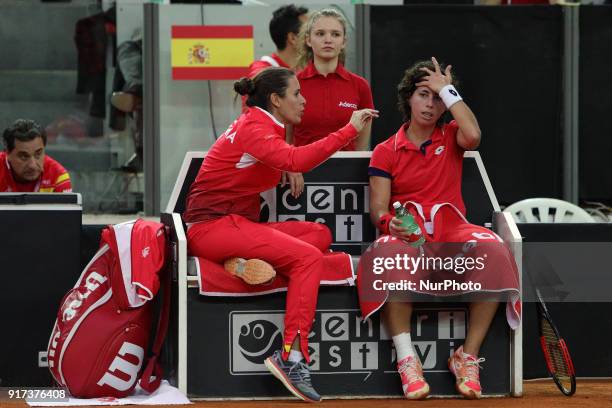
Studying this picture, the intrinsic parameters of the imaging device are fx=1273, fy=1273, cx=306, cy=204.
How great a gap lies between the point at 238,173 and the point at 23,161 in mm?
1745

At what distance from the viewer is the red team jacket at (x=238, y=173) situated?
545 cm

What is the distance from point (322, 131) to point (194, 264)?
1212 millimetres

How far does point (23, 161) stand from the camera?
6797 millimetres

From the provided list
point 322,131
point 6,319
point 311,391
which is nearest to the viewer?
point 311,391

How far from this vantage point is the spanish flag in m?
8.56

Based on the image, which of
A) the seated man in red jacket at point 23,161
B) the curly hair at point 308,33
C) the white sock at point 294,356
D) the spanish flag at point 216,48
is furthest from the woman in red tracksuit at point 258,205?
the spanish flag at point 216,48

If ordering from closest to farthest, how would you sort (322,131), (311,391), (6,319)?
(311,391)
(6,319)
(322,131)

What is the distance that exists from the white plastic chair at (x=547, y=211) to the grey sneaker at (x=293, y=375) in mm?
3084

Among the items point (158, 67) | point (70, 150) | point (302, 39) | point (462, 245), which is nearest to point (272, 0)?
point (158, 67)

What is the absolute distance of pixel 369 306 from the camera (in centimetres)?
538

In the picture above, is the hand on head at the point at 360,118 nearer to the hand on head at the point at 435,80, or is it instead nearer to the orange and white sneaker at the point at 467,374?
the hand on head at the point at 435,80

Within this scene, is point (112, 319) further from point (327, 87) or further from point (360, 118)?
point (327, 87)

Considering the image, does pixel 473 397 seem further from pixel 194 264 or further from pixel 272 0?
pixel 272 0

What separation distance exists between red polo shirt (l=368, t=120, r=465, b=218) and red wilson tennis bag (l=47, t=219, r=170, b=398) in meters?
1.06
